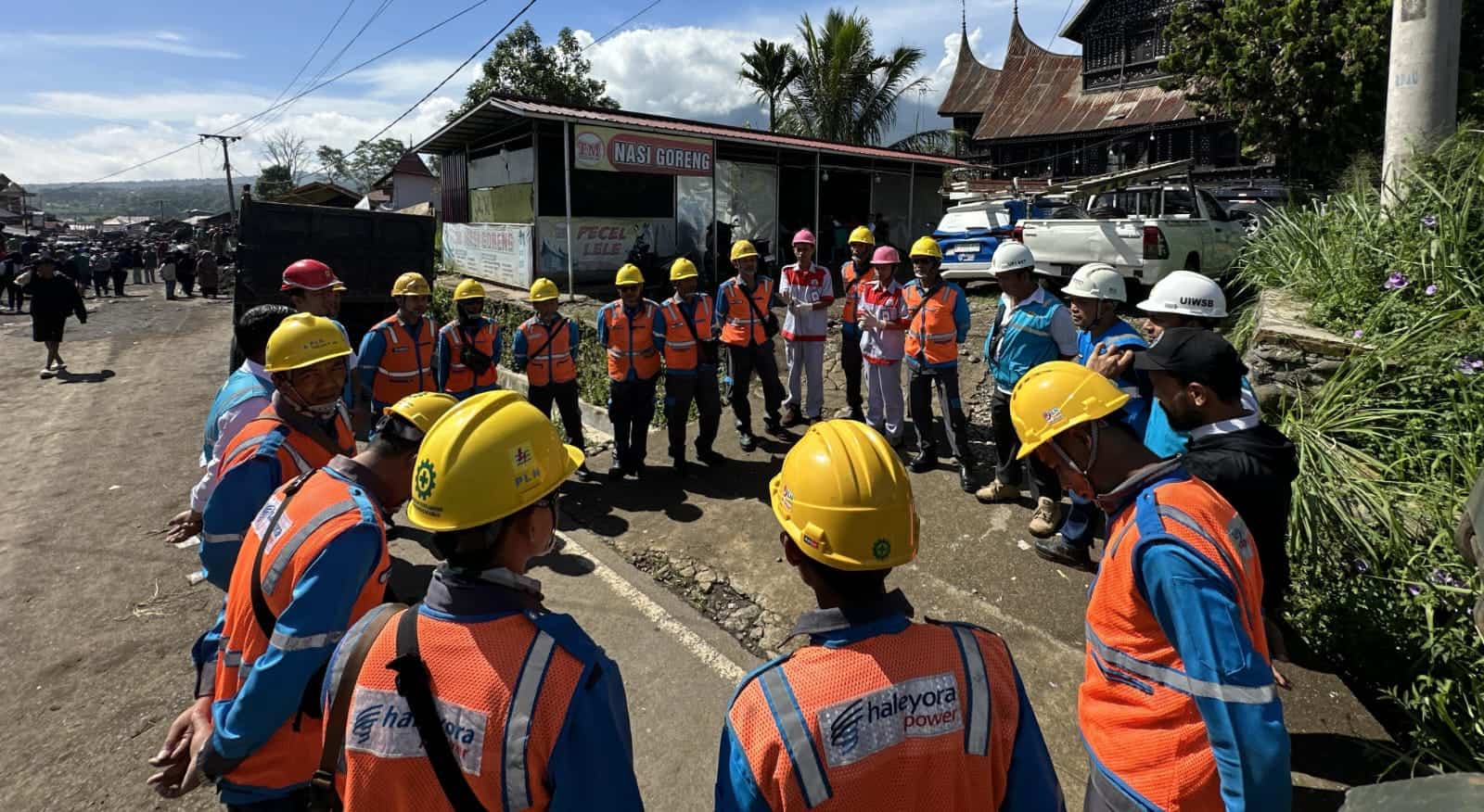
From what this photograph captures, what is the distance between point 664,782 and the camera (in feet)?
10.4

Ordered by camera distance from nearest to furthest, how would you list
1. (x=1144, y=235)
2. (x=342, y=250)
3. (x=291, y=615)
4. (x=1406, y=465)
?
(x=291, y=615), (x=1406, y=465), (x=1144, y=235), (x=342, y=250)

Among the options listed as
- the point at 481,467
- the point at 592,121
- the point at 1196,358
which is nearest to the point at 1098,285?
the point at 1196,358

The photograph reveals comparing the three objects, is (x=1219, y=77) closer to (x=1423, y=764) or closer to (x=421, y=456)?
(x=1423, y=764)

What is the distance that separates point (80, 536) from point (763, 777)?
673 cm

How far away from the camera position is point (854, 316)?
7.29 meters

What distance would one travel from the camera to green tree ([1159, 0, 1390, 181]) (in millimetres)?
11008

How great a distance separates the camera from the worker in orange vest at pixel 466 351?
629 cm

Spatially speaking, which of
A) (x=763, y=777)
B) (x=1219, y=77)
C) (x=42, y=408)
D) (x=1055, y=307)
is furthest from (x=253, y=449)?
(x=1219, y=77)

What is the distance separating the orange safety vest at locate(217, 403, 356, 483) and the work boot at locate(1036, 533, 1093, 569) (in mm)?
3943

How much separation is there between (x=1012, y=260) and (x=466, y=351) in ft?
14.1

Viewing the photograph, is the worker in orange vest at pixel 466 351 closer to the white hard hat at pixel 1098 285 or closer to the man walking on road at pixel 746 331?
the man walking on road at pixel 746 331

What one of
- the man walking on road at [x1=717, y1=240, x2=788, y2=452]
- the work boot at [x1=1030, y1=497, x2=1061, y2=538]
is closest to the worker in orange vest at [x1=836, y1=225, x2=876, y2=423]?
the man walking on road at [x1=717, y1=240, x2=788, y2=452]

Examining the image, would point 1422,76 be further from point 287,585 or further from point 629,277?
point 287,585

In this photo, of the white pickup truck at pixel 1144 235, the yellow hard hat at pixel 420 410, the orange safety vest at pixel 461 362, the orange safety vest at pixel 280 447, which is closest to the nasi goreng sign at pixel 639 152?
the white pickup truck at pixel 1144 235
